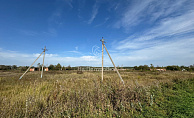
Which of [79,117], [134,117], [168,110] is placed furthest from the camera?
[168,110]

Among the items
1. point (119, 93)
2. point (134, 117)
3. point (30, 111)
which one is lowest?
point (134, 117)

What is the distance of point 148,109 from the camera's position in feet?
11.6

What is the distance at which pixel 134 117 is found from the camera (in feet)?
10.0

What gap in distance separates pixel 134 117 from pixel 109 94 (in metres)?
1.49

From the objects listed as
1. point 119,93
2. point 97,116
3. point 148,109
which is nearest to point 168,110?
point 148,109

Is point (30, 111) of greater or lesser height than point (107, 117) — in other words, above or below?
above

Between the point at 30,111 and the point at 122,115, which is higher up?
the point at 30,111

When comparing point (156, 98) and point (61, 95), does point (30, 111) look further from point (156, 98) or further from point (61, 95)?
point (156, 98)

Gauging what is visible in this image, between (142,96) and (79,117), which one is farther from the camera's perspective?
(142,96)

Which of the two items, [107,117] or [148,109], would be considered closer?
[107,117]

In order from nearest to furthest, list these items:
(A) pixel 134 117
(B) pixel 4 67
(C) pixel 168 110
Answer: (A) pixel 134 117, (C) pixel 168 110, (B) pixel 4 67

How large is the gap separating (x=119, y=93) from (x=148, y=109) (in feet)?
4.03

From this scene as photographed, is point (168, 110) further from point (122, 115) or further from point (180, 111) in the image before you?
point (122, 115)

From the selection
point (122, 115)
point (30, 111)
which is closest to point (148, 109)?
point (122, 115)
